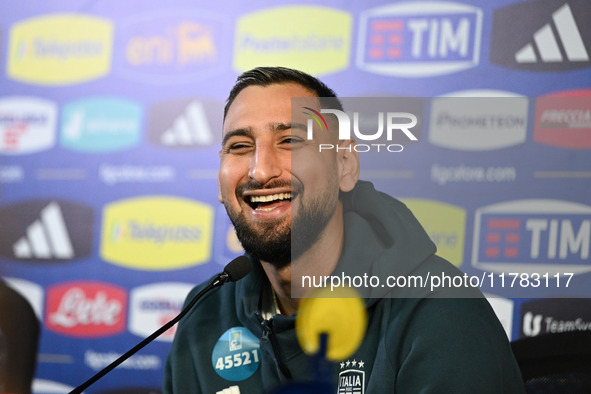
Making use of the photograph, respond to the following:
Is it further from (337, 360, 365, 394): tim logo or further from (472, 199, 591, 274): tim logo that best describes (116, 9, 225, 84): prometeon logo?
(337, 360, 365, 394): tim logo

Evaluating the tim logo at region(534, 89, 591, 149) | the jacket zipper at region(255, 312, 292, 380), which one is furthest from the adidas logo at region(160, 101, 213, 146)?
the tim logo at region(534, 89, 591, 149)

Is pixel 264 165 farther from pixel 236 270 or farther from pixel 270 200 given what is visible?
pixel 236 270

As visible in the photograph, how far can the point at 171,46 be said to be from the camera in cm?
195

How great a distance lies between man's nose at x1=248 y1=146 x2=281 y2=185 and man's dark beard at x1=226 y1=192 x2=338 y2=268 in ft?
0.29

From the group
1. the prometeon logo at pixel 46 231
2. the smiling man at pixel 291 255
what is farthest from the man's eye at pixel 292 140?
the prometeon logo at pixel 46 231

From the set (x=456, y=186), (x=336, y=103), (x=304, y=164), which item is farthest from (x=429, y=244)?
(x=456, y=186)

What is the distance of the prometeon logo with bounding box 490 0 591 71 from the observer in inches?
62.8

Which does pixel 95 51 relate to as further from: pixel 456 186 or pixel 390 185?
pixel 456 186

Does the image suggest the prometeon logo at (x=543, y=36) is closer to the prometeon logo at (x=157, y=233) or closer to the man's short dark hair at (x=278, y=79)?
the man's short dark hair at (x=278, y=79)

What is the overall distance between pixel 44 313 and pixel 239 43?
1017 millimetres

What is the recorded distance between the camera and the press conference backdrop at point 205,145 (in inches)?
62.4

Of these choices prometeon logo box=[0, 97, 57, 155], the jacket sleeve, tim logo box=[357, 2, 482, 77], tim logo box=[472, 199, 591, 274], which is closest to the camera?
the jacket sleeve

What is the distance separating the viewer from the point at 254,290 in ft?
4.35

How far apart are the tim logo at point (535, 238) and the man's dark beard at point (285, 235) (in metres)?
0.51
